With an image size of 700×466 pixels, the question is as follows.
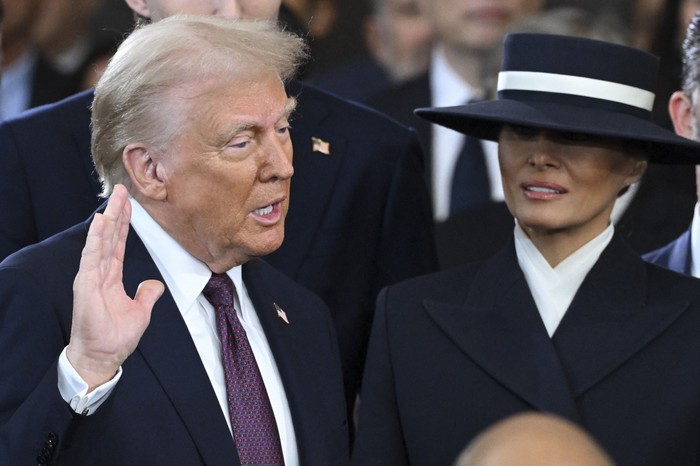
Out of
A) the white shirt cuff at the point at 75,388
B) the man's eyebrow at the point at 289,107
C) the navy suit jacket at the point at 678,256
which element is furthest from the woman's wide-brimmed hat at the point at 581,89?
the white shirt cuff at the point at 75,388

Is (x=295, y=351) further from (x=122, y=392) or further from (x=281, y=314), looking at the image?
(x=122, y=392)

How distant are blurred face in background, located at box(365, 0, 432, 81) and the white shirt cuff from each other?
2.60m

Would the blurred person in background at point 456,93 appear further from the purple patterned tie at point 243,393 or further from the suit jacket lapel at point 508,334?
the purple patterned tie at point 243,393

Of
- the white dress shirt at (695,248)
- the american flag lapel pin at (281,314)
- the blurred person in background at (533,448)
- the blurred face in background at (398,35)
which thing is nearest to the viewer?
the blurred person in background at (533,448)

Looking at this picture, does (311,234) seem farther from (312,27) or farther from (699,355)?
(312,27)

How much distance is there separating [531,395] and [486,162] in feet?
6.25

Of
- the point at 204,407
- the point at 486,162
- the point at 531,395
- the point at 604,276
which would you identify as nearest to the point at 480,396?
the point at 531,395

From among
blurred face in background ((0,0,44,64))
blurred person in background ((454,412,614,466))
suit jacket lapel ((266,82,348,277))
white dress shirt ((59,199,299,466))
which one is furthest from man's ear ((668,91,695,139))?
blurred face in background ((0,0,44,64))

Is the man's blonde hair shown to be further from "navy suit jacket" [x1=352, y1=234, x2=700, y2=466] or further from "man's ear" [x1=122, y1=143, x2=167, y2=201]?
"navy suit jacket" [x1=352, y1=234, x2=700, y2=466]

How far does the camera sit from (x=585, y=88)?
295 cm

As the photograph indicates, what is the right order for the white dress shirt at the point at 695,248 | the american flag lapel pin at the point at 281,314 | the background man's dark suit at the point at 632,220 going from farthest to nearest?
the background man's dark suit at the point at 632,220
the white dress shirt at the point at 695,248
the american flag lapel pin at the point at 281,314

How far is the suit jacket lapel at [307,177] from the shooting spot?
341 centimetres

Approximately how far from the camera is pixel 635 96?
2.97 m

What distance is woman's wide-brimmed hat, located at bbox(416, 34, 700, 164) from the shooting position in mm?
2900
